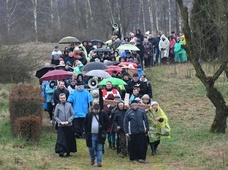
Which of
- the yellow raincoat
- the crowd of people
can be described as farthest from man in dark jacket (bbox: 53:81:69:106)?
the yellow raincoat

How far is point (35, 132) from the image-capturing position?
17047 mm

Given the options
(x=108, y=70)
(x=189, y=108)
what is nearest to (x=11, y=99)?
(x=108, y=70)

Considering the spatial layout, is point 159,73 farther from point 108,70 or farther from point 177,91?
point 108,70

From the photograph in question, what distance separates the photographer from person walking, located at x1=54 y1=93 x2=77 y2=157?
51.9ft

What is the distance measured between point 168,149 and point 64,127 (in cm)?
320

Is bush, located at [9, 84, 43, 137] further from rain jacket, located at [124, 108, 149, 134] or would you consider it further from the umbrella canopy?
the umbrella canopy

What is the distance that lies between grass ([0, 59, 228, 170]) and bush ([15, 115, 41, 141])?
0.21m

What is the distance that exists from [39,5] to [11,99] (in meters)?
41.2

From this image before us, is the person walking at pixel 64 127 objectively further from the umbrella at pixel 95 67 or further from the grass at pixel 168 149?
the umbrella at pixel 95 67

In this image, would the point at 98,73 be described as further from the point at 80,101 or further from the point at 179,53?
the point at 179,53

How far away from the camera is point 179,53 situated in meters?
33.7

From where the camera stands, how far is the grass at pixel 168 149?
47.2 feet

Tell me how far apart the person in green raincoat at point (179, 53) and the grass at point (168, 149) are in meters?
8.66

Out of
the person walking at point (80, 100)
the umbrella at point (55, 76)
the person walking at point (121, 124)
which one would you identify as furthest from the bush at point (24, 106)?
the person walking at point (121, 124)
